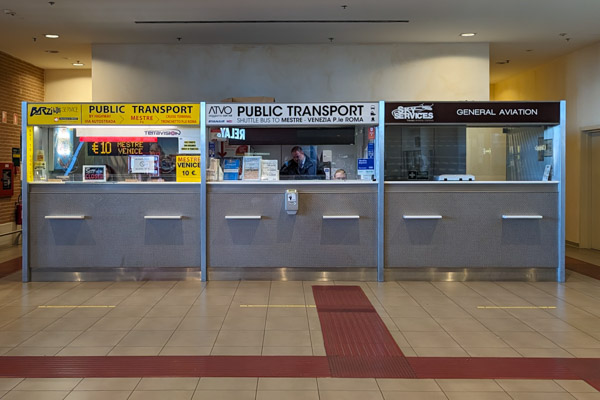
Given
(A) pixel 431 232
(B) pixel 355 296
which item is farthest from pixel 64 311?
(A) pixel 431 232

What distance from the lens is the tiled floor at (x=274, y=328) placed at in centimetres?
365

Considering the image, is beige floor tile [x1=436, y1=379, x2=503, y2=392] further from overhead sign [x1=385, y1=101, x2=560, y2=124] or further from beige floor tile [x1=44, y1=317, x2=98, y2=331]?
overhead sign [x1=385, y1=101, x2=560, y2=124]

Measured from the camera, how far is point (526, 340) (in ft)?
15.5

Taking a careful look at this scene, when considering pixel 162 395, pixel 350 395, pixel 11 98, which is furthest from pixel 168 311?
pixel 11 98

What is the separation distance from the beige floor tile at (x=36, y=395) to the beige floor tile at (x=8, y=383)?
0.37 ft

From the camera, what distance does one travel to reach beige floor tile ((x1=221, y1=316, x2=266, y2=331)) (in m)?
5.07

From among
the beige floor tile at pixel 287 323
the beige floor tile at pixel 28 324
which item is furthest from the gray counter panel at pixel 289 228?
the beige floor tile at pixel 28 324

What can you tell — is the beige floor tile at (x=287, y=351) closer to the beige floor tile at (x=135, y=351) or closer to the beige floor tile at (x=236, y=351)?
the beige floor tile at (x=236, y=351)

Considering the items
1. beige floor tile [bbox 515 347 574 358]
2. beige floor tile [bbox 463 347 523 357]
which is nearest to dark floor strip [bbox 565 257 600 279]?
beige floor tile [bbox 515 347 574 358]

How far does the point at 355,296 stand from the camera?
6.38 meters

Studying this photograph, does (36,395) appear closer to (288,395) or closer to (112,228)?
(288,395)

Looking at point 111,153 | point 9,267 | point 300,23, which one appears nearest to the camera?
point 111,153

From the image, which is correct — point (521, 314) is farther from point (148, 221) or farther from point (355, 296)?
point (148, 221)

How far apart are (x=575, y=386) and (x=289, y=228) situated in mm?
4128
